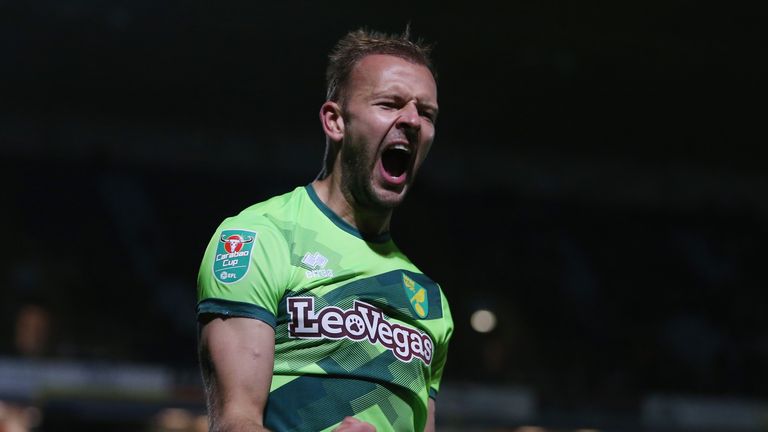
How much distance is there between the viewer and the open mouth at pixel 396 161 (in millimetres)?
2906

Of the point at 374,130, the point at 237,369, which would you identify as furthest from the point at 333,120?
the point at 237,369

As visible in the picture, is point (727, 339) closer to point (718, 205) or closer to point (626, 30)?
point (718, 205)

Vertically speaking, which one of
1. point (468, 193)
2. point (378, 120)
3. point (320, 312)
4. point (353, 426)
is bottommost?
point (468, 193)

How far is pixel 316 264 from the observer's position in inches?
109

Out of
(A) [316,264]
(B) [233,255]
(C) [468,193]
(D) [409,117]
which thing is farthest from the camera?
(C) [468,193]

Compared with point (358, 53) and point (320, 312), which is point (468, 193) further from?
point (320, 312)

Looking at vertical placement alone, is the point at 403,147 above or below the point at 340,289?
above

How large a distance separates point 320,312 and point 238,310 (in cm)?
21

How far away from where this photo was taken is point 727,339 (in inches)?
601

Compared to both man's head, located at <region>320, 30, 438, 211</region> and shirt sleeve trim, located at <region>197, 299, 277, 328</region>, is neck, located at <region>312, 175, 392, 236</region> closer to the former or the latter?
man's head, located at <region>320, 30, 438, 211</region>

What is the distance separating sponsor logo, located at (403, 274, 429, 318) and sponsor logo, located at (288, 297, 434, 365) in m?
0.07

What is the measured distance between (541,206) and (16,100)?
724cm

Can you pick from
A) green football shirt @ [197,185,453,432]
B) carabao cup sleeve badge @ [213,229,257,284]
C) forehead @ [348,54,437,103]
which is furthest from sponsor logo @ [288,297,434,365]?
forehead @ [348,54,437,103]

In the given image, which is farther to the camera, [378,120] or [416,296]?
[416,296]
